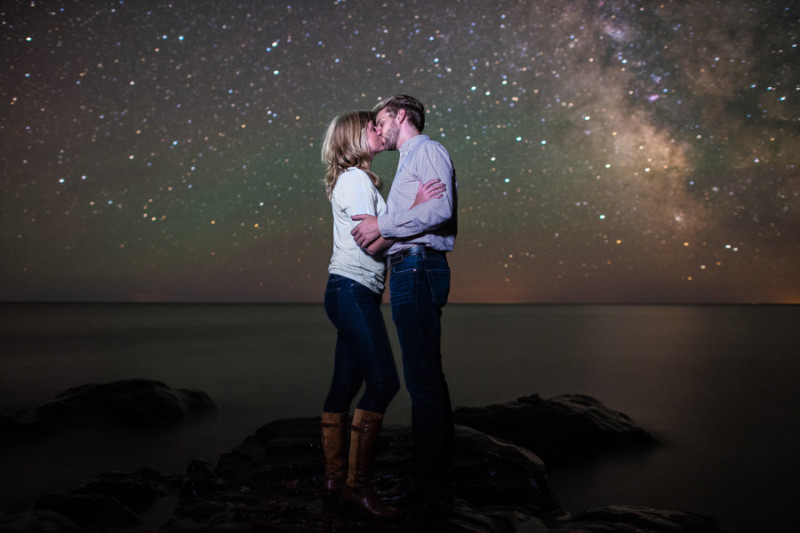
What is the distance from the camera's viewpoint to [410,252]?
2.57 m

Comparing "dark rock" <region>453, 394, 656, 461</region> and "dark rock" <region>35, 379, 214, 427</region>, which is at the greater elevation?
"dark rock" <region>453, 394, 656, 461</region>

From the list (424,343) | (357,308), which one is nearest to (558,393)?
(424,343)

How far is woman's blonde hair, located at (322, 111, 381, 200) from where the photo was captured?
2.70 metres

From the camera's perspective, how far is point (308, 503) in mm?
2822

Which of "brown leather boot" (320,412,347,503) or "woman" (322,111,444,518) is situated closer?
"woman" (322,111,444,518)

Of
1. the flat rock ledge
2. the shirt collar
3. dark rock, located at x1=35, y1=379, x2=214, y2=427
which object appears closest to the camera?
the flat rock ledge

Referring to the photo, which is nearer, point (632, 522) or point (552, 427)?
point (632, 522)

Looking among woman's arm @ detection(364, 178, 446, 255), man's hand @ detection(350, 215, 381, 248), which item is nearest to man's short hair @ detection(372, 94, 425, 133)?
woman's arm @ detection(364, 178, 446, 255)

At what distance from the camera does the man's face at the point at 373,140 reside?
108 inches

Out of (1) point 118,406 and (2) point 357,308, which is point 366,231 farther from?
(1) point 118,406

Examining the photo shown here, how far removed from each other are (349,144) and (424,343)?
1180mm

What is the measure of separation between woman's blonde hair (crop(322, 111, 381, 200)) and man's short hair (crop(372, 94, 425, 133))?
143 millimetres

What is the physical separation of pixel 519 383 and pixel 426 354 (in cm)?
1013

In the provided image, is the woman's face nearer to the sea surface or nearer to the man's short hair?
the man's short hair
